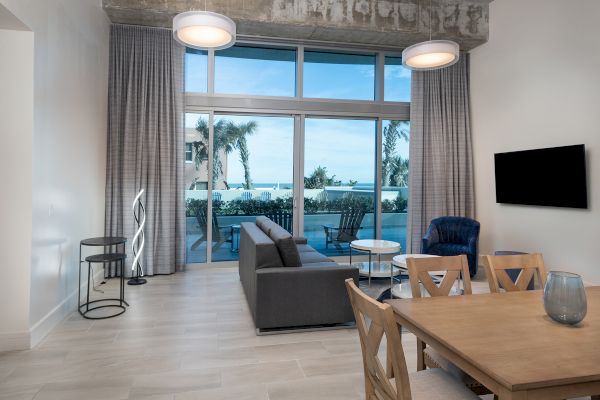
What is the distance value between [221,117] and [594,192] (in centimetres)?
478

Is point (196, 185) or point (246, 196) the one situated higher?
point (196, 185)

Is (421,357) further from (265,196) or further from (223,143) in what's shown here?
→ (223,143)

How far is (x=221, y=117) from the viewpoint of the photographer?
5707mm

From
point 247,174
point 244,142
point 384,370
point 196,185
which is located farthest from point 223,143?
point 384,370

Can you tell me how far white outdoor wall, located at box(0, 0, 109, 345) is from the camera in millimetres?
2965

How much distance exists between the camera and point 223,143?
5.74 meters

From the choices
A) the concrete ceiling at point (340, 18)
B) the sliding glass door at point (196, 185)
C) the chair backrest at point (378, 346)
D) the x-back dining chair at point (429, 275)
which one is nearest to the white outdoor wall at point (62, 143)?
the concrete ceiling at point (340, 18)

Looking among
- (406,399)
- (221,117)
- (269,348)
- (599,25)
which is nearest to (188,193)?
(221,117)

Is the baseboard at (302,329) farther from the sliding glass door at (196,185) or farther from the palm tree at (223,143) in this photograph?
the palm tree at (223,143)

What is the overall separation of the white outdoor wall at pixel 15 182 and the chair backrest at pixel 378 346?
2661 millimetres

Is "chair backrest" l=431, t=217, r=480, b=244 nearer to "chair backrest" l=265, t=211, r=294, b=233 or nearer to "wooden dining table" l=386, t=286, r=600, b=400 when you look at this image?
"chair backrest" l=265, t=211, r=294, b=233

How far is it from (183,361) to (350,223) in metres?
3.96

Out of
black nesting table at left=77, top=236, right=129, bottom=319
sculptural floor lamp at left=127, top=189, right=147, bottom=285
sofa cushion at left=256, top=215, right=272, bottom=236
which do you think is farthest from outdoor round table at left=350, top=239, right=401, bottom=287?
sculptural floor lamp at left=127, top=189, right=147, bottom=285

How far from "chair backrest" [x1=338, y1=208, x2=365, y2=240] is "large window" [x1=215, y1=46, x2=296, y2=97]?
6.90 feet
